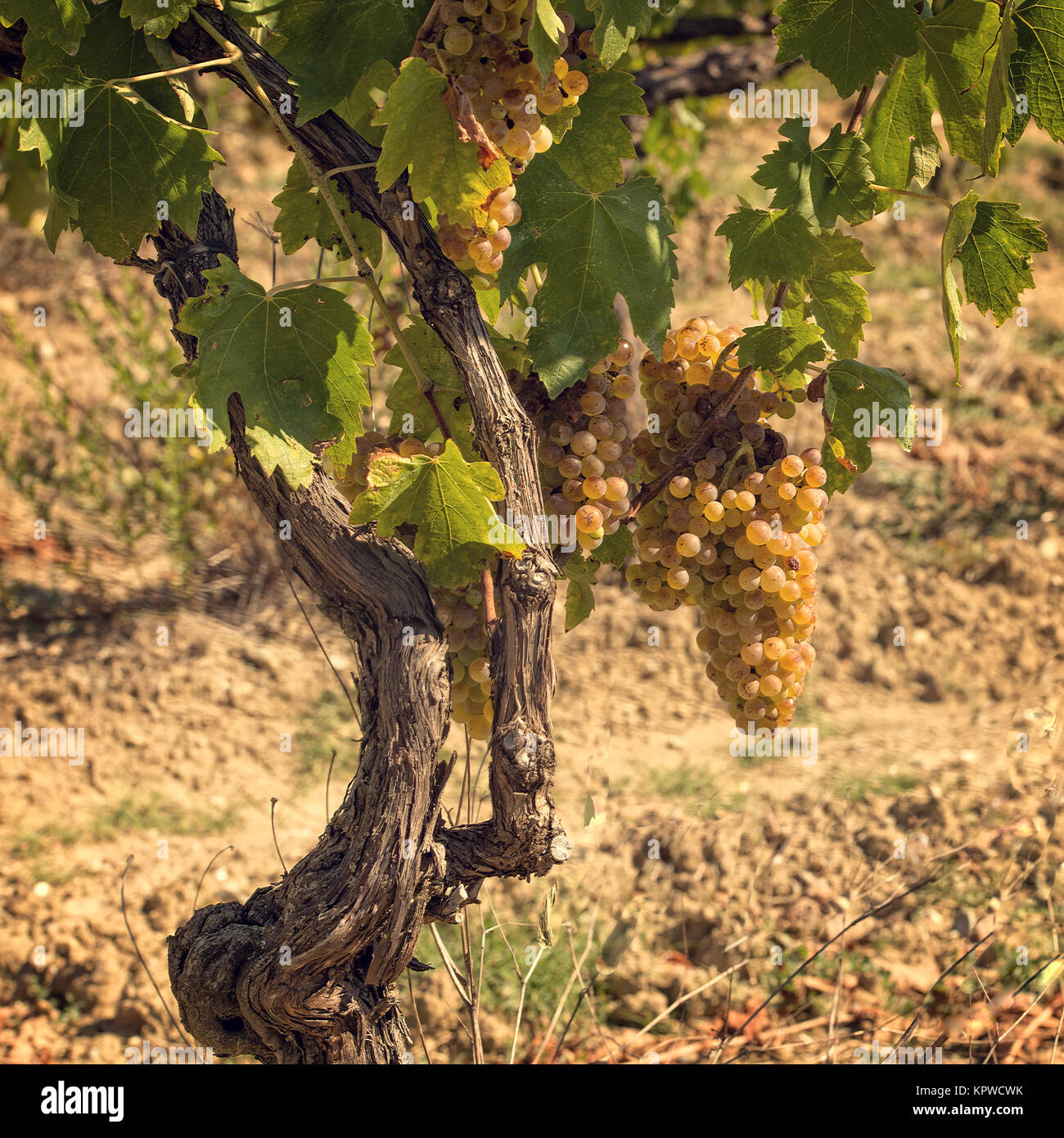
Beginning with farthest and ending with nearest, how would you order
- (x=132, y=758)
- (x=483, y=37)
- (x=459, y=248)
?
1. (x=132, y=758)
2. (x=459, y=248)
3. (x=483, y=37)

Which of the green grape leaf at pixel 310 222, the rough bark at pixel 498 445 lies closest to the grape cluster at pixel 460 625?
the rough bark at pixel 498 445

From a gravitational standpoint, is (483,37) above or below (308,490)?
above

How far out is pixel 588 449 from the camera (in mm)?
1580

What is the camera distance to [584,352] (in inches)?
56.6

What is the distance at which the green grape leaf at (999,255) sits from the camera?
1.54 meters

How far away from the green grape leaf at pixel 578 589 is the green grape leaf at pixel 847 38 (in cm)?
75

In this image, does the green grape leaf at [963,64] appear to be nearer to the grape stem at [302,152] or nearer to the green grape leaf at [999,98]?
the green grape leaf at [999,98]

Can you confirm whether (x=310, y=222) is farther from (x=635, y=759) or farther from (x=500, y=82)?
(x=635, y=759)

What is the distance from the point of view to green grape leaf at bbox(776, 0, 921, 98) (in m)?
1.37

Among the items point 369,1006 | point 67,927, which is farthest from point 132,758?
point 369,1006

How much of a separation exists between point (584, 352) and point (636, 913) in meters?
1.96

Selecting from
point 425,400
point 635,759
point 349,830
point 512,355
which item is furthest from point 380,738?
point 635,759

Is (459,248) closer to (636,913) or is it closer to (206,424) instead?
(206,424)

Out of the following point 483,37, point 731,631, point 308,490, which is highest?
point 483,37
